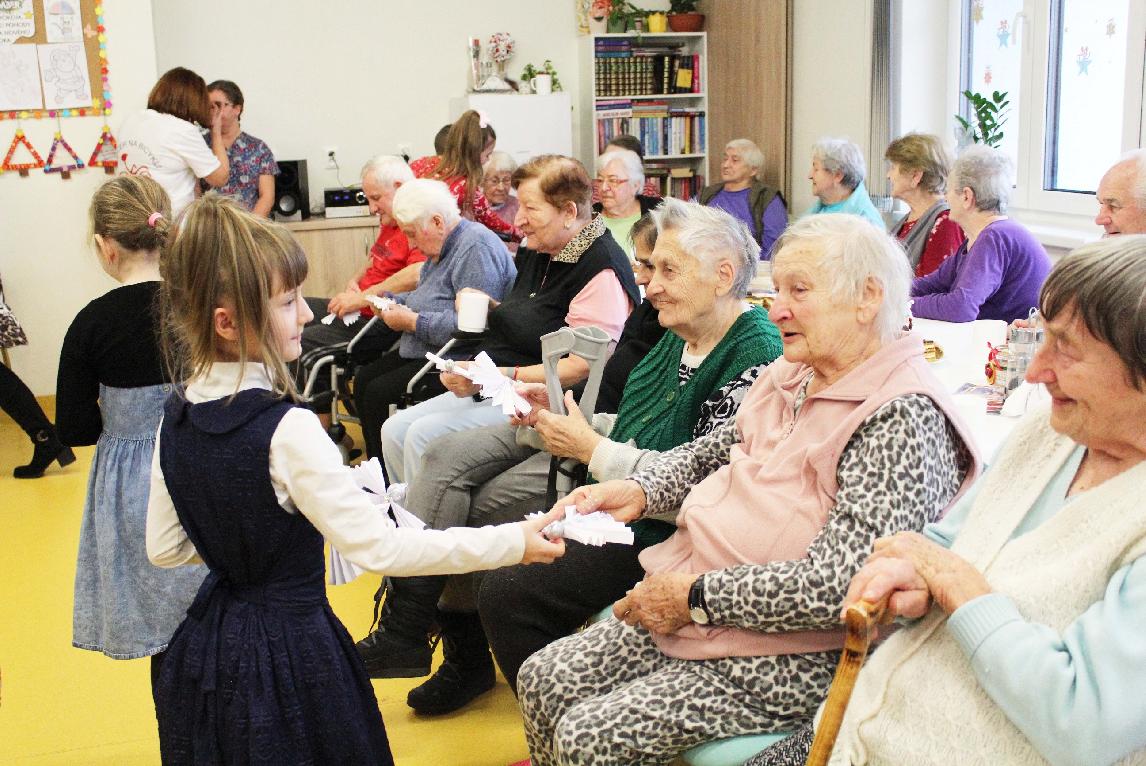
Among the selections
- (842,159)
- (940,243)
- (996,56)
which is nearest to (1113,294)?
(940,243)

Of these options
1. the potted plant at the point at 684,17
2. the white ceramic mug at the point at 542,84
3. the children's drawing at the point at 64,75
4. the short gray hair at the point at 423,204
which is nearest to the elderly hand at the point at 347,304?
the short gray hair at the point at 423,204

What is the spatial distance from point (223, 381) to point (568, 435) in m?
0.95

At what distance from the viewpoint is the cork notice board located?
5711mm

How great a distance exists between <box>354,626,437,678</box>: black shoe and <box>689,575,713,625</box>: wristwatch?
1182 mm

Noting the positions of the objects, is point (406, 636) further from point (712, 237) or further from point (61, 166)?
point (61, 166)

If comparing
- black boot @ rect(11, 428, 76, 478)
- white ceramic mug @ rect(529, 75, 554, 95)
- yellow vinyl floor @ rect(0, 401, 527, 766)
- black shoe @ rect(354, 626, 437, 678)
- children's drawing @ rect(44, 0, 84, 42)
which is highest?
children's drawing @ rect(44, 0, 84, 42)

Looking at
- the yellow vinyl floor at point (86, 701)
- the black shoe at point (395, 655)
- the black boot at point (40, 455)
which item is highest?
the black shoe at point (395, 655)

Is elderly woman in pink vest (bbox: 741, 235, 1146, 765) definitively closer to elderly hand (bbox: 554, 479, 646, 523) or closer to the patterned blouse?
elderly hand (bbox: 554, 479, 646, 523)

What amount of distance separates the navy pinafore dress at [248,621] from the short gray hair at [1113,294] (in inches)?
42.9

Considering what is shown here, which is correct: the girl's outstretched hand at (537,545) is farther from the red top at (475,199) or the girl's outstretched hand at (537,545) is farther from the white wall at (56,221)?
the white wall at (56,221)

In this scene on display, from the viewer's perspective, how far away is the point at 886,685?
56.2 inches

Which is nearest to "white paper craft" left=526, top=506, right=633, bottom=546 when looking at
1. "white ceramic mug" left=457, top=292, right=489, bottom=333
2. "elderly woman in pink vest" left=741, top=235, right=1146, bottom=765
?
"elderly woman in pink vest" left=741, top=235, right=1146, bottom=765

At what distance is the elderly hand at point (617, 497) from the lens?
214 cm

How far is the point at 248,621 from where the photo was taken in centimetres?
170
